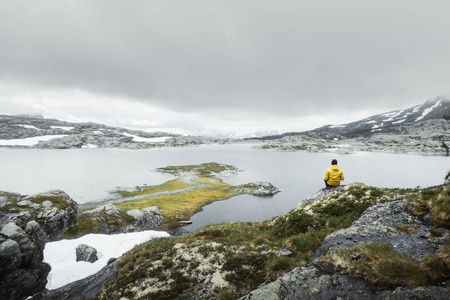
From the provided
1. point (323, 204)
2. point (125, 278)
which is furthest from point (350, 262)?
point (125, 278)

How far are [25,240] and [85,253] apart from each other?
6.13 metres

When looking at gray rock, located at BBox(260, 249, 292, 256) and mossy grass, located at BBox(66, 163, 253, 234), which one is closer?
gray rock, located at BBox(260, 249, 292, 256)

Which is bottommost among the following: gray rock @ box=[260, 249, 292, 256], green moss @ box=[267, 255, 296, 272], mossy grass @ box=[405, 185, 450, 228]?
gray rock @ box=[260, 249, 292, 256]

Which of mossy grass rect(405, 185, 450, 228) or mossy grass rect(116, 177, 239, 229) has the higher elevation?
mossy grass rect(405, 185, 450, 228)

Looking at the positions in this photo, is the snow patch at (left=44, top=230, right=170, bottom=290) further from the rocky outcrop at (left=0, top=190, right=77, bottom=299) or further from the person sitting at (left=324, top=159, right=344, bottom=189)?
the person sitting at (left=324, top=159, right=344, bottom=189)

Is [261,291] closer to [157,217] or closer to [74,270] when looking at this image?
[74,270]

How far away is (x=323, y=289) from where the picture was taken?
6.82 m

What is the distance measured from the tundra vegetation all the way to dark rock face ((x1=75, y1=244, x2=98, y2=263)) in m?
11.4

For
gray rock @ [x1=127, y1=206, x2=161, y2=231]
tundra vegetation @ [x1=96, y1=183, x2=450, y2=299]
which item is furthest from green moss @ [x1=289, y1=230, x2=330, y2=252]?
gray rock @ [x1=127, y1=206, x2=161, y2=231]

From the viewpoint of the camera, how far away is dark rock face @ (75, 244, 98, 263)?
2388 centimetres

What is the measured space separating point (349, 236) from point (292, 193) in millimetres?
69295

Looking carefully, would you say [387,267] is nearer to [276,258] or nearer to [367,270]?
[367,270]

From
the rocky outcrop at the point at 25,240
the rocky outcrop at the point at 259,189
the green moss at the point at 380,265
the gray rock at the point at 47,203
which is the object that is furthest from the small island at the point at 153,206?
the green moss at the point at 380,265

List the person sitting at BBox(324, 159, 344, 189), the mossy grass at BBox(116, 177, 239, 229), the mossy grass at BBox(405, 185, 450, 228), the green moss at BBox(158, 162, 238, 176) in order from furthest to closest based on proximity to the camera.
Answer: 1. the green moss at BBox(158, 162, 238, 176)
2. the mossy grass at BBox(116, 177, 239, 229)
3. the person sitting at BBox(324, 159, 344, 189)
4. the mossy grass at BBox(405, 185, 450, 228)
